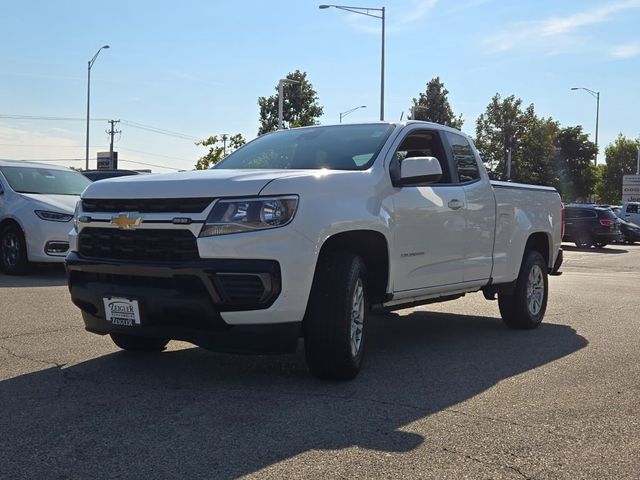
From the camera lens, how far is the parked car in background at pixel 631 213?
111 ft

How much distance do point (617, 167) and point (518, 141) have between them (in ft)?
38.9

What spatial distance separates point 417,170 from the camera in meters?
5.50

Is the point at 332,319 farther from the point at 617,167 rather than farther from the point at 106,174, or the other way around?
the point at 617,167

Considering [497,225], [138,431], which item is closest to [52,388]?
[138,431]

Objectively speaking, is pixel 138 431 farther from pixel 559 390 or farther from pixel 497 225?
pixel 497 225

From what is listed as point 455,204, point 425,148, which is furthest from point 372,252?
point 425,148

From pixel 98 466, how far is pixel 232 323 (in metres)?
1.35

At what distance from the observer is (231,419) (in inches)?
161

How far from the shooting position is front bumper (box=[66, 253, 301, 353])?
446cm

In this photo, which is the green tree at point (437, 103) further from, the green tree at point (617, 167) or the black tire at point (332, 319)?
the black tire at point (332, 319)

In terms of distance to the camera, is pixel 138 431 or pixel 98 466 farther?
pixel 138 431

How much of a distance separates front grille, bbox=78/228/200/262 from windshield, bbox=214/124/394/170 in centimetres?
143

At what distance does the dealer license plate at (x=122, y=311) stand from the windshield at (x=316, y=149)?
1.72 meters

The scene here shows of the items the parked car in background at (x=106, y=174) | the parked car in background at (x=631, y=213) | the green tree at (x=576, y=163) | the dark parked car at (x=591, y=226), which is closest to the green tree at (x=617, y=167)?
the green tree at (x=576, y=163)
